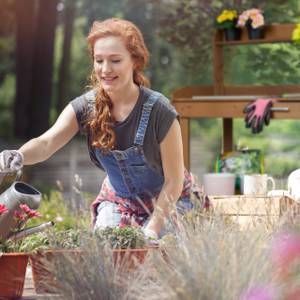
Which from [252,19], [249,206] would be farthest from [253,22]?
[249,206]

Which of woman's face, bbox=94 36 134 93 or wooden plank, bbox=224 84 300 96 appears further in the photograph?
wooden plank, bbox=224 84 300 96

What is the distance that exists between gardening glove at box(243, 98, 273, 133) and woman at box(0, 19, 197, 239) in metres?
1.99

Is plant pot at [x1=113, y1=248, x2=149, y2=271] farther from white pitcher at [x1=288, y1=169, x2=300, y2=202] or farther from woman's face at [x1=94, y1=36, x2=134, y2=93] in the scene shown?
white pitcher at [x1=288, y1=169, x2=300, y2=202]

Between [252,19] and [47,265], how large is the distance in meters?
3.98

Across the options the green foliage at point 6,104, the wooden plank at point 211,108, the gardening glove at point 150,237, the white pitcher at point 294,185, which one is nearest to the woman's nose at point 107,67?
the gardening glove at point 150,237

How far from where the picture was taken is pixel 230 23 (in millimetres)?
6480

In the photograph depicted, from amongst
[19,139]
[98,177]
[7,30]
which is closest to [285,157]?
[98,177]

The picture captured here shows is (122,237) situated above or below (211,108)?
below

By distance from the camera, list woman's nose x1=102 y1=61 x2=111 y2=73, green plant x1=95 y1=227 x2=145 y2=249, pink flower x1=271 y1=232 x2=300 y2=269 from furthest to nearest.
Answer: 1. woman's nose x1=102 y1=61 x2=111 y2=73
2. green plant x1=95 y1=227 x2=145 y2=249
3. pink flower x1=271 y1=232 x2=300 y2=269

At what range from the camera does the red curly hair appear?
3516 millimetres

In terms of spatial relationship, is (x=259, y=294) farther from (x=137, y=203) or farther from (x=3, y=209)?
(x=137, y=203)

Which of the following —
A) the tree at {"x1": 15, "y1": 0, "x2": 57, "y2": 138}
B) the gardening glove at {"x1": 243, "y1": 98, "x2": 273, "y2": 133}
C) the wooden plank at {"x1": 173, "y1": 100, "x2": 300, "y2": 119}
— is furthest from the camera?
the tree at {"x1": 15, "y1": 0, "x2": 57, "y2": 138}

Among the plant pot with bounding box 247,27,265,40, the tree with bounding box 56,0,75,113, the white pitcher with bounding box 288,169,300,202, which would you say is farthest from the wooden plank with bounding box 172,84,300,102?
the tree with bounding box 56,0,75,113

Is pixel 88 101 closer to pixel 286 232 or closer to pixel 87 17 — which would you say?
pixel 286 232
